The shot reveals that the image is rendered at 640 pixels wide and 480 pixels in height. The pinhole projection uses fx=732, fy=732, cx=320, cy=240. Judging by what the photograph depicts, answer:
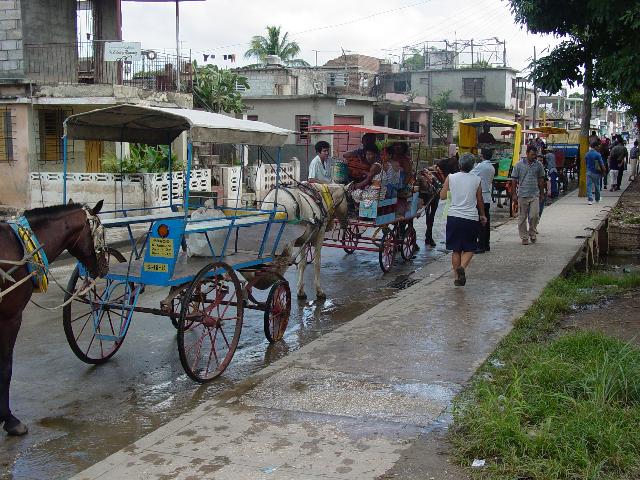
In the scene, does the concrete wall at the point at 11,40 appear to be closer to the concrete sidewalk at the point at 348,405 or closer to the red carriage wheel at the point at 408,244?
the red carriage wheel at the point at 408,244

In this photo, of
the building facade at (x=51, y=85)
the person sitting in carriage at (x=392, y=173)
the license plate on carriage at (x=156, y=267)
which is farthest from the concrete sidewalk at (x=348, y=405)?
the building facade at (x=51, y=85)

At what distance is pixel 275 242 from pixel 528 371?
10.8 feet

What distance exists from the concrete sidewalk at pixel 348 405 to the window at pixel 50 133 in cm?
1388

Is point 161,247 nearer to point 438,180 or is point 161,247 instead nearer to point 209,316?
point 209,316

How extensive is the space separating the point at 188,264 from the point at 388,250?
5.37 meters

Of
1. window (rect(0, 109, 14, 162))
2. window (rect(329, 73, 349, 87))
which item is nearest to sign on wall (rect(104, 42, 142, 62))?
window (rect(0, 109, 14, 162))

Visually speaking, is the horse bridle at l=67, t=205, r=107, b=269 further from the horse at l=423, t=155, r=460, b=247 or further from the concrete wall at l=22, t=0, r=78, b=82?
the concrete wall at l=22, t=0, r=78, b=82

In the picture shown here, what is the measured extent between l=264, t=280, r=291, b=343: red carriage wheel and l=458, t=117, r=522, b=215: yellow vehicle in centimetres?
1409

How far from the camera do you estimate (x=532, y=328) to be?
7.50 m

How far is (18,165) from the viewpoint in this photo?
1883 centimetres

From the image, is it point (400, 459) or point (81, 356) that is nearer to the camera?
point (400, 459)

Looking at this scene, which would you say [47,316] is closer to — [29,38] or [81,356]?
[81,356]

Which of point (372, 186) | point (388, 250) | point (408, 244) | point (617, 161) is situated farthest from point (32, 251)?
point (617, 161)

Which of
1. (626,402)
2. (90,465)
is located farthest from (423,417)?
(90,465)
